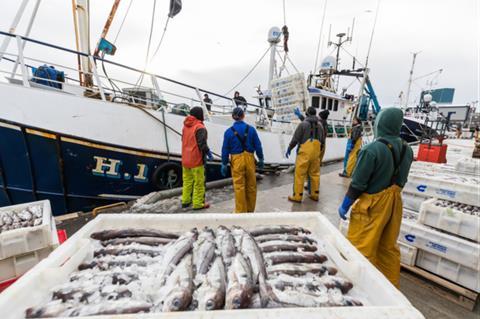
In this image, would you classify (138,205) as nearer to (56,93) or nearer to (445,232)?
(56,93)

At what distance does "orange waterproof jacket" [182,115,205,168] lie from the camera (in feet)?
14.0

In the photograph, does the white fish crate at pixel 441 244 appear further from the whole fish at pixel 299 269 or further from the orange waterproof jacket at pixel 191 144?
the orange waterproof jacket at pixel 191 144

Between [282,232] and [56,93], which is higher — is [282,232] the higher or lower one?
the lower one

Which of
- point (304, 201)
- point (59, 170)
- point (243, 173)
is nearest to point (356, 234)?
point (243, 173)

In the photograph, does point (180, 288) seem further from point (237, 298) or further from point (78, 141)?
point (78, 141)

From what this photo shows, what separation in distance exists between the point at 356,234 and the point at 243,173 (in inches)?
80.9

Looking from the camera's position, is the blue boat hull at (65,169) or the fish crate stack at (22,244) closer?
the fish crate stack at (22,244)

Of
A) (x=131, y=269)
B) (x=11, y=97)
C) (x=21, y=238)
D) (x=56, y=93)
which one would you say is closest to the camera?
(x=131, y=269)

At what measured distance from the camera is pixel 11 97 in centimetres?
364

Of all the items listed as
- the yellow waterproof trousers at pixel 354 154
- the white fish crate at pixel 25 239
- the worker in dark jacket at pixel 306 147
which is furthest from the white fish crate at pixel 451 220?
the yellow waterproof trousers at pixel 354 154

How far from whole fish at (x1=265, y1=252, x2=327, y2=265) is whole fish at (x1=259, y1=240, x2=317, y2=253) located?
0.21 feet

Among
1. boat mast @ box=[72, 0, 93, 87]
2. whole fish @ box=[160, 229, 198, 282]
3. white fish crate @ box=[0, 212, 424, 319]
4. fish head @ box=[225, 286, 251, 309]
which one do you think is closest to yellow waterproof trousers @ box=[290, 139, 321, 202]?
white fish crate @ box=[0, 212, 424, 319]

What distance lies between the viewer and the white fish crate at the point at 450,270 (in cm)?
217

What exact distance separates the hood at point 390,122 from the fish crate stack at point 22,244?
3.18 metres
